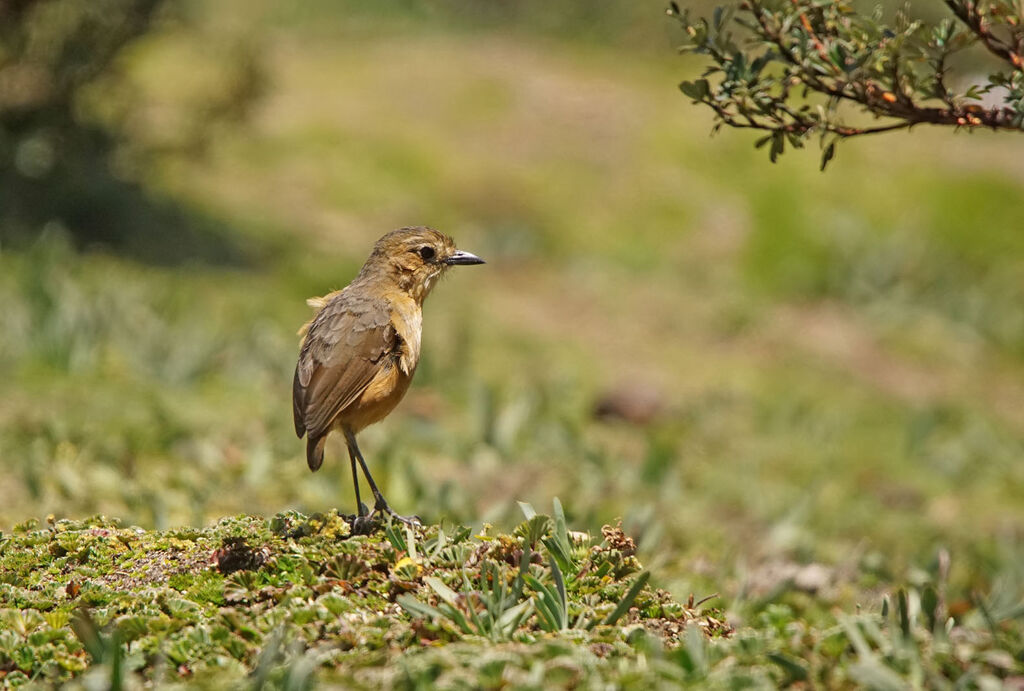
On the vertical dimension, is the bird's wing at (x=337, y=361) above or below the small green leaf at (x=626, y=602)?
above

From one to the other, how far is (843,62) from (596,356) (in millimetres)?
6943

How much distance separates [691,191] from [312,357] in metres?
11.1

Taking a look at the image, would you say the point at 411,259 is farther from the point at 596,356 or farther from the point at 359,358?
the point at 596,356

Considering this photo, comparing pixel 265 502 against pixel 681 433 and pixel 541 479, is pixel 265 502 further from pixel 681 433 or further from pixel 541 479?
pixel 681 433

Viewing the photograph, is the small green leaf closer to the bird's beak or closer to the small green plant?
the small green plant

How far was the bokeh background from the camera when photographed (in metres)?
6.98

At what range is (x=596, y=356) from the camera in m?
11.0

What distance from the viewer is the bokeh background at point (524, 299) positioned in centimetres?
698

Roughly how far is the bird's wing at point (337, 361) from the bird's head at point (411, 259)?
425 mm

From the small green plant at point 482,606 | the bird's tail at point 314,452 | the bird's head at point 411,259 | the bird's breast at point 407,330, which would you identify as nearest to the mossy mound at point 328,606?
the small green plant at point 482,606

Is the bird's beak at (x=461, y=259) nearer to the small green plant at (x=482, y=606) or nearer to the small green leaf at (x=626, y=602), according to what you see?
the small green plant at (x=482, y=606)

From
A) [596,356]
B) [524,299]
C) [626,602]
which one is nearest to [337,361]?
[626,602]

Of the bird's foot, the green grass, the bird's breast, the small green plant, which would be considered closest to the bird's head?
the bird's breast

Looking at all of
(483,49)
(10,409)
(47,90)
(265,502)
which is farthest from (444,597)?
(483,49)
